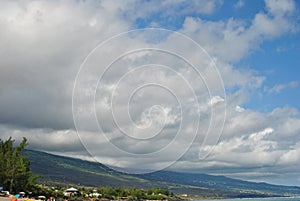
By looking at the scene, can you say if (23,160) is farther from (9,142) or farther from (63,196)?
(63,196)

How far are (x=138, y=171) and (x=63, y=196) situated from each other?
143m

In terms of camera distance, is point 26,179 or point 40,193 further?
point 40,193

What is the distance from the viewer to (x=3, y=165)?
133750 millimetres

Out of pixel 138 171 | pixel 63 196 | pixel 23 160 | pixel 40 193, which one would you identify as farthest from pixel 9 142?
pixel 138 171

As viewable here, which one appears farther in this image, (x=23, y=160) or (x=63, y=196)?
(x=63, y=196)

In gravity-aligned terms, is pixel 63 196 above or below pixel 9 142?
below

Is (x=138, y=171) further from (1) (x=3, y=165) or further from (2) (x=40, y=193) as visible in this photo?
(2) (x=40, y=193)

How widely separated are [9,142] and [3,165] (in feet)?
33.7

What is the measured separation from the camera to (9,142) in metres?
142

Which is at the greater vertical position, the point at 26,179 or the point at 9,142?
the point at 9,142

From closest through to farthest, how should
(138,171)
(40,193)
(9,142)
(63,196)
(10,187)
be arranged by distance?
(138,171)
(10,187)
(9,142)
(40,193)
(63,196)

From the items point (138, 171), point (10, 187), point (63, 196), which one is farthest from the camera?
point (63, 196)

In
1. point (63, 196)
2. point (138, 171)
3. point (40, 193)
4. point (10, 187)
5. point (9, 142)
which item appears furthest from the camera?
point (63, 196)

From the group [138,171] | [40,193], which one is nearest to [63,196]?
[40,193]
